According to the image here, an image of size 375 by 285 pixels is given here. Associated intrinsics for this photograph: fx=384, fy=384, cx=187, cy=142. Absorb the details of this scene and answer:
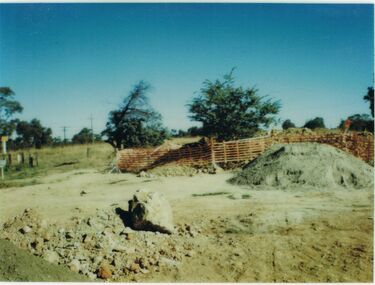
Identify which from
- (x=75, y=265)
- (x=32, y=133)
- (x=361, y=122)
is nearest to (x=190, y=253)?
(x=75, y=265)

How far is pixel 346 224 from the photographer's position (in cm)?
895

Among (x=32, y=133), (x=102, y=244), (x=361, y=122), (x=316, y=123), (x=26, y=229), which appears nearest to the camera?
(x=102, y=244)

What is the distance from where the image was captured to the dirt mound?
1342 centimetres

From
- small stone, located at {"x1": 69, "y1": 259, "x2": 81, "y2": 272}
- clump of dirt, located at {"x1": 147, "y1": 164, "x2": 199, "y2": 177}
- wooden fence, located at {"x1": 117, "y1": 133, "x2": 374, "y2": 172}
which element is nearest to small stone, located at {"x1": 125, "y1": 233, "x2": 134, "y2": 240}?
small stone, located at {"x1": 69, "y1": 259, "x2": 81, "y2": 272}

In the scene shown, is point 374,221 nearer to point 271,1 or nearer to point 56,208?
point 271,1

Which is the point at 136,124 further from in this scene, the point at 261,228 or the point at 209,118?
the point at 261,228

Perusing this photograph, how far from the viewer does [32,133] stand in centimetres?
5694

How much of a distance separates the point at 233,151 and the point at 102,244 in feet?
43.4

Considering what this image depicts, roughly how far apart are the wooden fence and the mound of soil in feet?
44.3

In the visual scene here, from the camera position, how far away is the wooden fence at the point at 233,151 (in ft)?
66.7

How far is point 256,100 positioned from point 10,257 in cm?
1962

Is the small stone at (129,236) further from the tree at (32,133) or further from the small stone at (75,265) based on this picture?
the tree at (32,133)

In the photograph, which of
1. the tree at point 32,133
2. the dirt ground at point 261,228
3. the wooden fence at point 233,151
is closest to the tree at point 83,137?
the tree at point 32,133

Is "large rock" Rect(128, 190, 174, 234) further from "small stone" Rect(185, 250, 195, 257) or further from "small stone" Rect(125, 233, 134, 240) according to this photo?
"small stone" Rect(185, 250, 195, 257)
